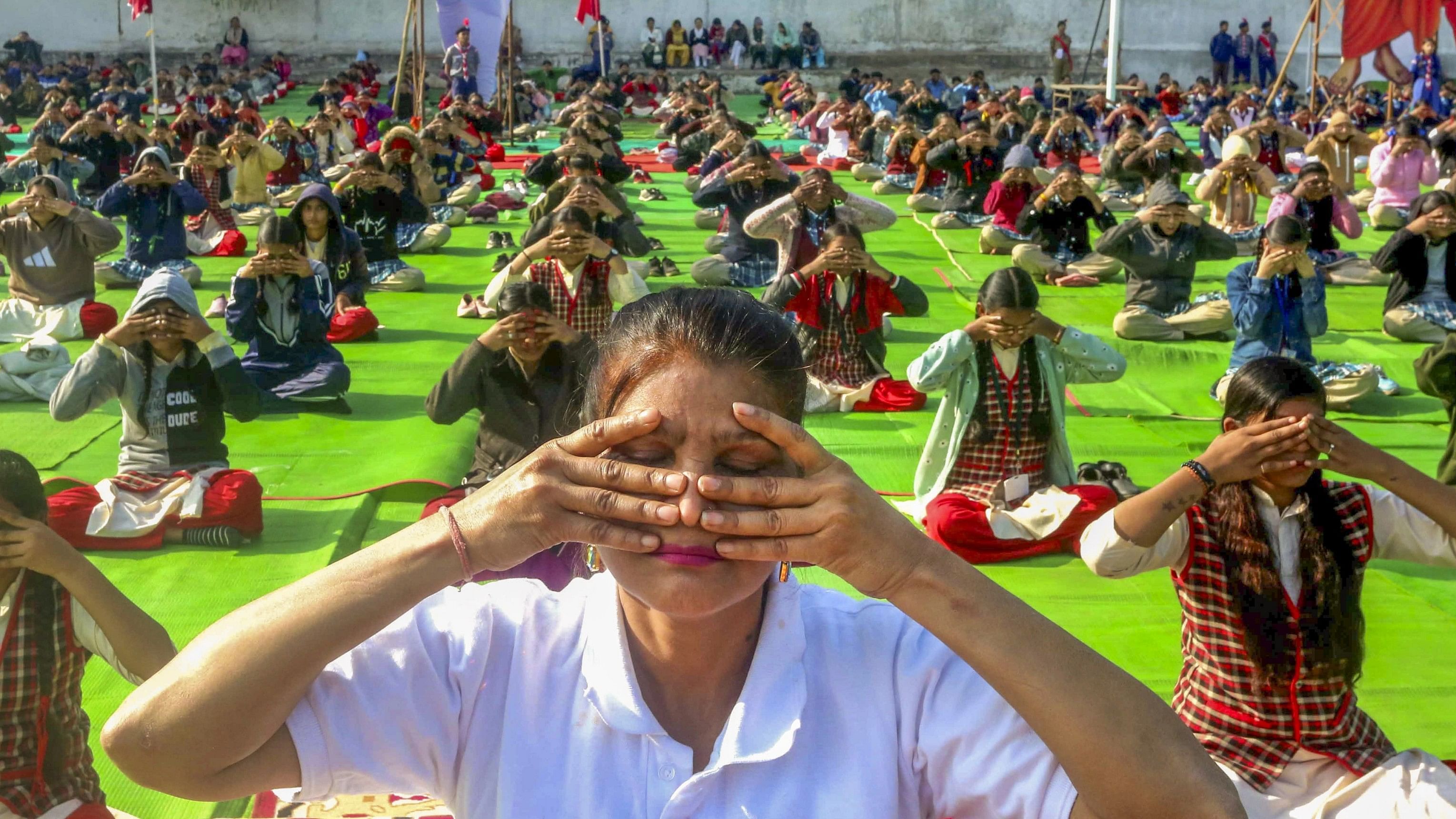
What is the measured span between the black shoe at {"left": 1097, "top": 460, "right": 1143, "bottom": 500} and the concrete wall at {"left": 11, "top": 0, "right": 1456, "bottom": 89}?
2390 cm

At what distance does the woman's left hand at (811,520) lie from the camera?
46.1 inches

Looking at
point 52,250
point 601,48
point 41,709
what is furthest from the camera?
point 601,48

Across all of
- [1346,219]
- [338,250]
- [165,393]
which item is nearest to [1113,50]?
[1346,219]

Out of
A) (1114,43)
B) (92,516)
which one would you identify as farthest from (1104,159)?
(92,516)

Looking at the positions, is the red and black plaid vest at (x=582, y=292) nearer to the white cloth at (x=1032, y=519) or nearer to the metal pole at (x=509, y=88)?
the white cloth at (x=1032, y=519)

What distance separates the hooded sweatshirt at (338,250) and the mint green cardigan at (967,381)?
3607 mm

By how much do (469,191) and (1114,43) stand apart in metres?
9.64

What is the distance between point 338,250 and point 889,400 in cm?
316

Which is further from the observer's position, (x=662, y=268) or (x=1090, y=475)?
(x=662, y=268)

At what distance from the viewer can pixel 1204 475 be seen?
2.69m

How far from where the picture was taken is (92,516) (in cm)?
454

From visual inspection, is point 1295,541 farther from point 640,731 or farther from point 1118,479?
point 1118,479

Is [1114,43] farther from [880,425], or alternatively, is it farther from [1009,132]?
[880,425]

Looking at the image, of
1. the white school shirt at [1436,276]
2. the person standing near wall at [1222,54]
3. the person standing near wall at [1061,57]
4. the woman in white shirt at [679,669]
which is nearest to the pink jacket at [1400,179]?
the white school shirt at [1436,276]
